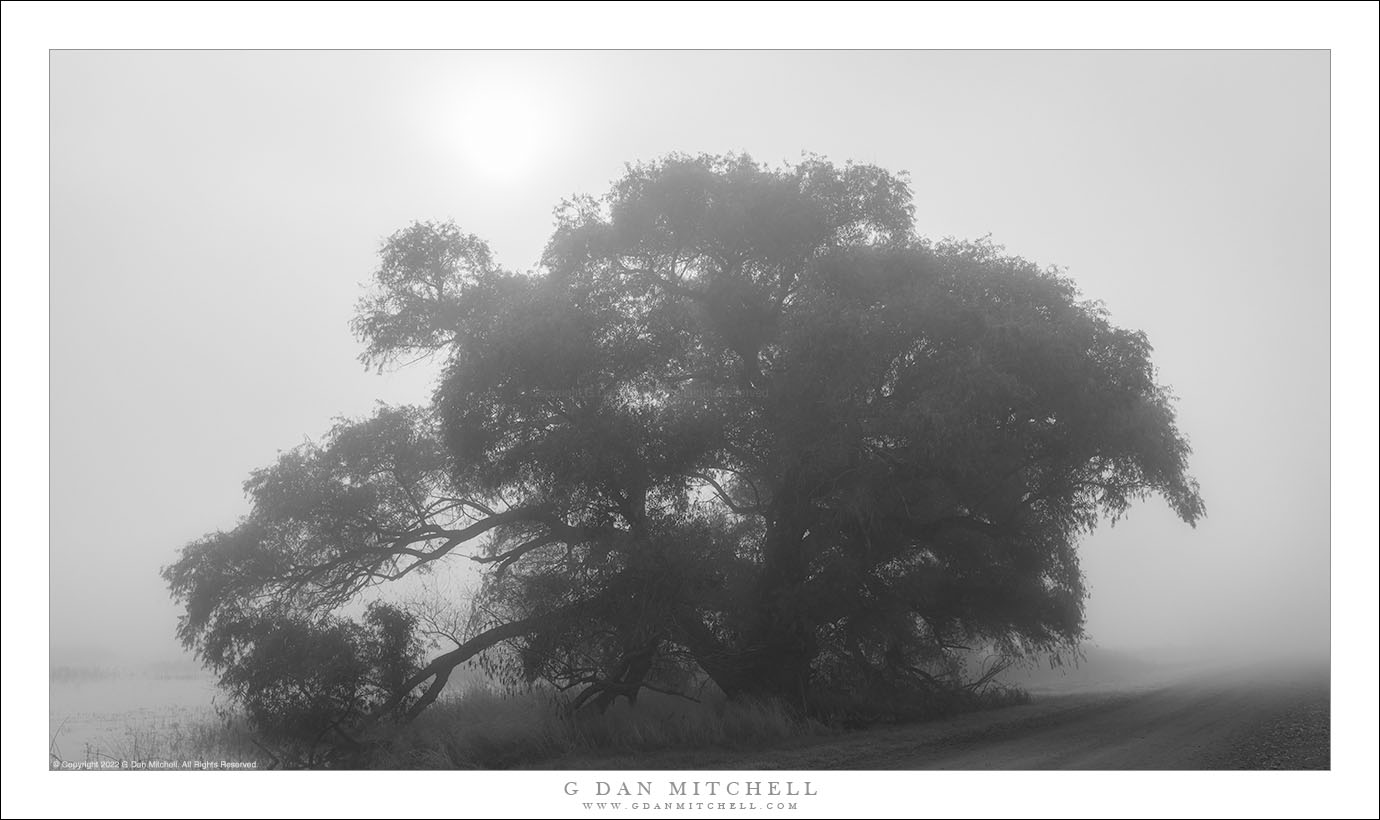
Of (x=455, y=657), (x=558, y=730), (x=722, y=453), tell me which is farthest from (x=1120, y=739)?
(x=455, y=657)

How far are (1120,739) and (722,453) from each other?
6.14 meters

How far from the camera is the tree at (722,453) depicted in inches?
540

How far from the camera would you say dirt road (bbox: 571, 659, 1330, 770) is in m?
11.4

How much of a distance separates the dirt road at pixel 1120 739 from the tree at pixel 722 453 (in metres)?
1.60

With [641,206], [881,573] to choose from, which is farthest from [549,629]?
[641,206]

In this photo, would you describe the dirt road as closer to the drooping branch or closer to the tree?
the tree

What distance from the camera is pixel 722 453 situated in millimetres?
14570

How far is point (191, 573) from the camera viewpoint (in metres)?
14.9

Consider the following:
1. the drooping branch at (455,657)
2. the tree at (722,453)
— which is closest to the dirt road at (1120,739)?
the tree at (722,453)

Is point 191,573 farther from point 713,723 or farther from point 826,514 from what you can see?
point 826,514

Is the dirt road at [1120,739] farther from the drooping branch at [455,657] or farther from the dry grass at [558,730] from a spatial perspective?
the drooping branch at [455,657]

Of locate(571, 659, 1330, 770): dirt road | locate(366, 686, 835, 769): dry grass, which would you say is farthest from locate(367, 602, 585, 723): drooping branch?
locate(571, 659, 1330, 770): dirt road

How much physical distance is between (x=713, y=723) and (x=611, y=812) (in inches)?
110

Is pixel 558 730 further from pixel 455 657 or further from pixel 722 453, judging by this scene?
pixel 722 453
